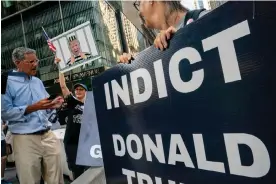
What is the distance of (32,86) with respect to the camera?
2.28m

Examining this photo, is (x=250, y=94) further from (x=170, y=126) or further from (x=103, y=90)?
(x=103, y=90)

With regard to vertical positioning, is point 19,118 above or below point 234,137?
above

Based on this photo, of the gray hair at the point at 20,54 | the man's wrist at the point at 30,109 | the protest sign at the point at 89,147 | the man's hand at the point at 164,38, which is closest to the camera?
the man's hand at the point at 164,38

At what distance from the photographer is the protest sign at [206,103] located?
62cm

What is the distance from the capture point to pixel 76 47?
3848 mm

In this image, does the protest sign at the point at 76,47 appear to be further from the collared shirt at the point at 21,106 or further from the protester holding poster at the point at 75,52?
the collared shirt at the point at 21,106

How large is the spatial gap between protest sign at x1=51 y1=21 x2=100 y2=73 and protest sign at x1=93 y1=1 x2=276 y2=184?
8.81 feet

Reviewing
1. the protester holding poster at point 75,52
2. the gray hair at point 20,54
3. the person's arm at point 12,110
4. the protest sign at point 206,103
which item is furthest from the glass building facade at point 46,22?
the protest sign at point 206,103

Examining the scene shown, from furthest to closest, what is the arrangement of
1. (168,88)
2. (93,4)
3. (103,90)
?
(93,4), (103,90), (168,88)

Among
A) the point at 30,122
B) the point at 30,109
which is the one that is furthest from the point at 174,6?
the point at 30,122

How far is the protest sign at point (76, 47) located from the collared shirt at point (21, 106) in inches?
60.7

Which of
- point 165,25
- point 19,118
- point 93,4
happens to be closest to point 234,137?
point 165,25

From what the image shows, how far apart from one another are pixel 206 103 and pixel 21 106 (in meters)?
1.66

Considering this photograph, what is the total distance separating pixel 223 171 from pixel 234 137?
102mm
